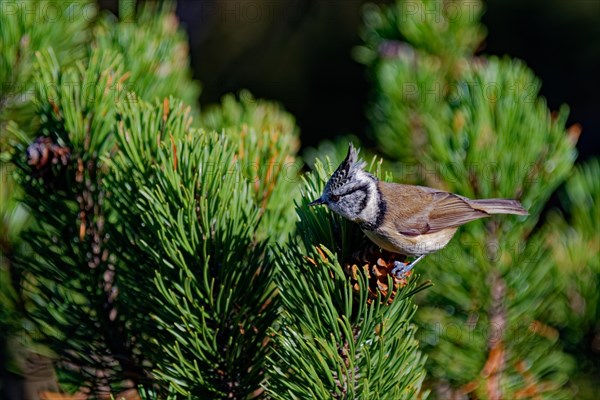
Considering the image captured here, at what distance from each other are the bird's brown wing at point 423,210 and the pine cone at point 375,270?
1.24ft

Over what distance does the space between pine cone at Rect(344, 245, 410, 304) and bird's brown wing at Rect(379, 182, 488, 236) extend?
1.24 feet

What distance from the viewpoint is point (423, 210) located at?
180cm

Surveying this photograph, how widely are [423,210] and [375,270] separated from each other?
0.72 metres

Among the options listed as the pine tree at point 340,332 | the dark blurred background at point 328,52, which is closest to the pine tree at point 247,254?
the pine tree at point 340,332

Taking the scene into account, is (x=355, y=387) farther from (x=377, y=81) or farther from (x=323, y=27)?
(x=323, y=27)

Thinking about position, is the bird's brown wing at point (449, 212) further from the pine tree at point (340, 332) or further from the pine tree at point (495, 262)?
the pine tree at point (340, 332)

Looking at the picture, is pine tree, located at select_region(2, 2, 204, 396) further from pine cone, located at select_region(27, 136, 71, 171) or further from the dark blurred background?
the dark blurred background

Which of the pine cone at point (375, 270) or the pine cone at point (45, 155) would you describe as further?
the pine cone at point (45, 155)

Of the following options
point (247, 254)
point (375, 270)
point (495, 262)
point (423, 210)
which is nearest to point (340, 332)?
point (375, 270)

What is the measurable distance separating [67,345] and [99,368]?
73 millimetres

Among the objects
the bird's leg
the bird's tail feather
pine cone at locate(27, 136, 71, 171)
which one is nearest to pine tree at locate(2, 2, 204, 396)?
pine cone at locate(27, 136, 71, 171)

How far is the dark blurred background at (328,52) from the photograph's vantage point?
4.40 m

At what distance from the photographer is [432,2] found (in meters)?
1.96

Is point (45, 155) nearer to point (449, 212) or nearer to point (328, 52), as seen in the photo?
point (449, 212)
